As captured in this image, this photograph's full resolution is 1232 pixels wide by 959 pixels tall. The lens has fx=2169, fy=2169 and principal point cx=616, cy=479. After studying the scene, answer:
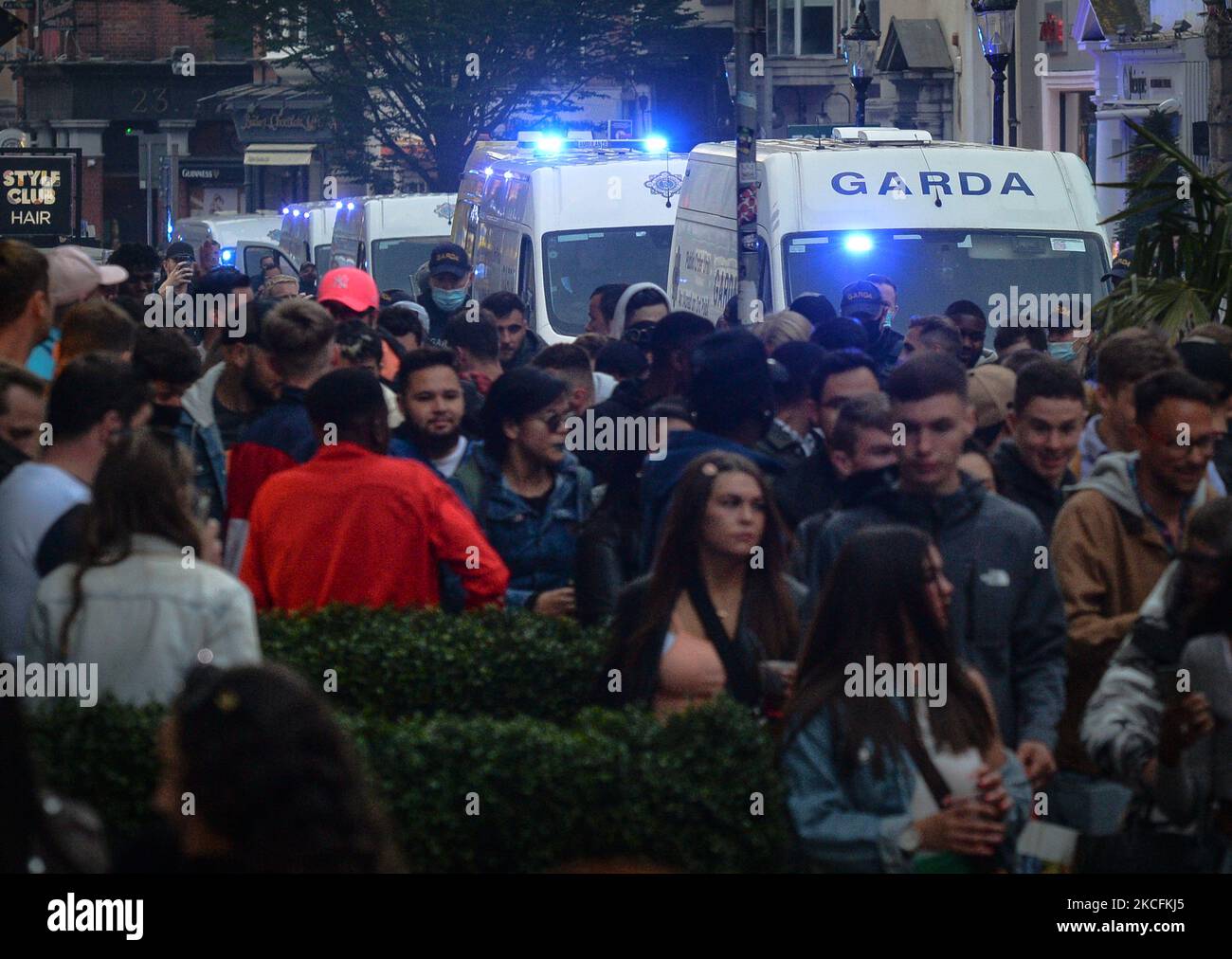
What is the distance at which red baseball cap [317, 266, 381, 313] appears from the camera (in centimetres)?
1071

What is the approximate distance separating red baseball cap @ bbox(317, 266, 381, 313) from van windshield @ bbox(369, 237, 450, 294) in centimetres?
1259

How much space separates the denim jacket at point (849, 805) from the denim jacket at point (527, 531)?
8.05 ft

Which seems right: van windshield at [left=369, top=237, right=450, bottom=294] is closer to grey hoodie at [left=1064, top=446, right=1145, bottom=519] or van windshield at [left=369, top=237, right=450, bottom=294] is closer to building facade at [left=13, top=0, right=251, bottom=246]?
grey hoodie at [left=1064, top=446, right=1145, bottom=519]

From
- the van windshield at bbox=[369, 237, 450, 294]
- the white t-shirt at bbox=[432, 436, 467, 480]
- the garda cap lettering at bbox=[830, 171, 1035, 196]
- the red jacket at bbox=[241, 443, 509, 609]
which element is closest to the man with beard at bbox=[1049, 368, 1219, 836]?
the red jacket at bbox=[241, 443, 509, 609]

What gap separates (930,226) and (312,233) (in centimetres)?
1809

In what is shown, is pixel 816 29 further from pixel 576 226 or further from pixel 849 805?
pixel 849 805

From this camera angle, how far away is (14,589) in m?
5.52

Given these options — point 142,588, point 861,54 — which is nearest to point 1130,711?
point 142,588

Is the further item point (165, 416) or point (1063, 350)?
point (1063, 350)

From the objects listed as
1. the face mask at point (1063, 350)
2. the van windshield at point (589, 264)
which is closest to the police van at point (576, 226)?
the van windshield at point (589, 264)

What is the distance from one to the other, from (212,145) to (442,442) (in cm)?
6595

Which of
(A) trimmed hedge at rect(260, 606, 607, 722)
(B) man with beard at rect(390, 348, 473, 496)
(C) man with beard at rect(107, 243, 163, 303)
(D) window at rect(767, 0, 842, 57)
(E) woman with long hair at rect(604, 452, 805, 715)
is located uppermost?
(D) window at rect(767, 0, 842, 57)

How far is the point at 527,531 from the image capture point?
7.26 meters
